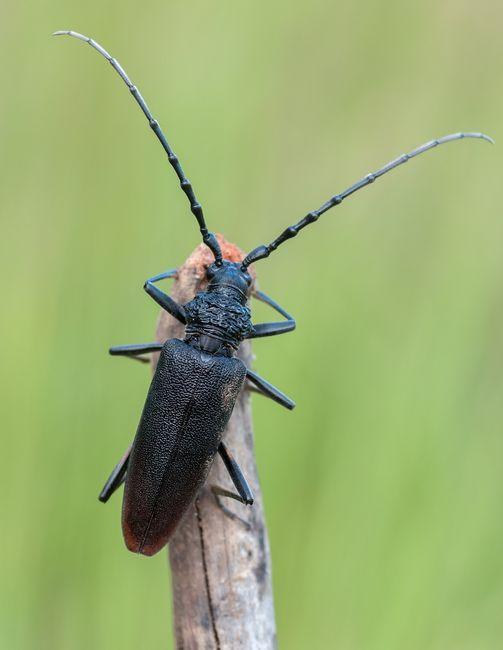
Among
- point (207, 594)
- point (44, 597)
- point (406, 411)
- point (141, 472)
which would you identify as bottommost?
point (44, 597)

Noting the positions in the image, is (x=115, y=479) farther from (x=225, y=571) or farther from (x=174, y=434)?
(x=225, y=571)

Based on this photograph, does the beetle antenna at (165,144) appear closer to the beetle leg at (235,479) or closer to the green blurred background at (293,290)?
the green blurred background at (293,290)

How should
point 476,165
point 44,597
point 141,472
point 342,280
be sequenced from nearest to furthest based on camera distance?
point 141,472 → point 44,597 → point 342,280 → point 476,165

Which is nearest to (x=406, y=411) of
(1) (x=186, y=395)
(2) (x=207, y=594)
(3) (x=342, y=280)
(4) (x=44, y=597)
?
(3) (x=342, y=280)

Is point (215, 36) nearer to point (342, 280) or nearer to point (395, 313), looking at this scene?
point (342, 280)

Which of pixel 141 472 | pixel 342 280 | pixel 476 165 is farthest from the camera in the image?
pixel 476 165

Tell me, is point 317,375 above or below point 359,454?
above

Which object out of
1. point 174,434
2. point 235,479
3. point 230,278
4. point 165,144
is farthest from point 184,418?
point 165,144

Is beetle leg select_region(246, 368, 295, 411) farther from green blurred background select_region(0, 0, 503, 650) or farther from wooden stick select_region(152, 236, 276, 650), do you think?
green blurred background select_region(0, 0, 503, 650)
